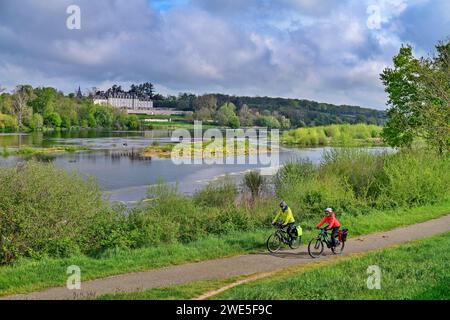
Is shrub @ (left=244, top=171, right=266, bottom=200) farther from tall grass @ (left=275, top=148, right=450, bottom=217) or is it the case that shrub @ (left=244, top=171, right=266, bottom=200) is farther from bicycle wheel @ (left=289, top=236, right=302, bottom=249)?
bicycle wheel @ (left=289, top=236, right=302, bottom=249)

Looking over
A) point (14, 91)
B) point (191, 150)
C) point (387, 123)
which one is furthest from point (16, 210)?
point (14, 91)

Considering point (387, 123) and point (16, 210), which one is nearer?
point (16, 210)

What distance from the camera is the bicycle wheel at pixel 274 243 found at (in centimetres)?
1554

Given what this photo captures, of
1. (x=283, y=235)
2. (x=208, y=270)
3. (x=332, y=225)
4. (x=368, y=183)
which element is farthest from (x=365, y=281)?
(x=368, y=183)

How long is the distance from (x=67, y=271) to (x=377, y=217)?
1344cm

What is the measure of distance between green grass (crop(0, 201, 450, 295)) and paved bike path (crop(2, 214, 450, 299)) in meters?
0.41

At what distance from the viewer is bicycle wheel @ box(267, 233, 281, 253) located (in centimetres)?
1554

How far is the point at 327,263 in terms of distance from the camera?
45.1 ft

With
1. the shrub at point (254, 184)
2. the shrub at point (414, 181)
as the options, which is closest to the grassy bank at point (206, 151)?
the shrub at point (254, 184)

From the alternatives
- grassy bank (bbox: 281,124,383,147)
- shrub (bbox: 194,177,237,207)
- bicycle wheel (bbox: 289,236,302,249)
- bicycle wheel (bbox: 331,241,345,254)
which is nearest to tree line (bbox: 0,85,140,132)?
grassy bank (bbox: 281,124,383,147)

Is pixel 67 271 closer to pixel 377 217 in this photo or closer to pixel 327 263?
pixel 327 263

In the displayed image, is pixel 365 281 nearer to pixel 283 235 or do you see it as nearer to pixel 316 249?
pixel 316 249

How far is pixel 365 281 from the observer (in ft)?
34.8

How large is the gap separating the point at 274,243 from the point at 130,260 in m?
4.56
